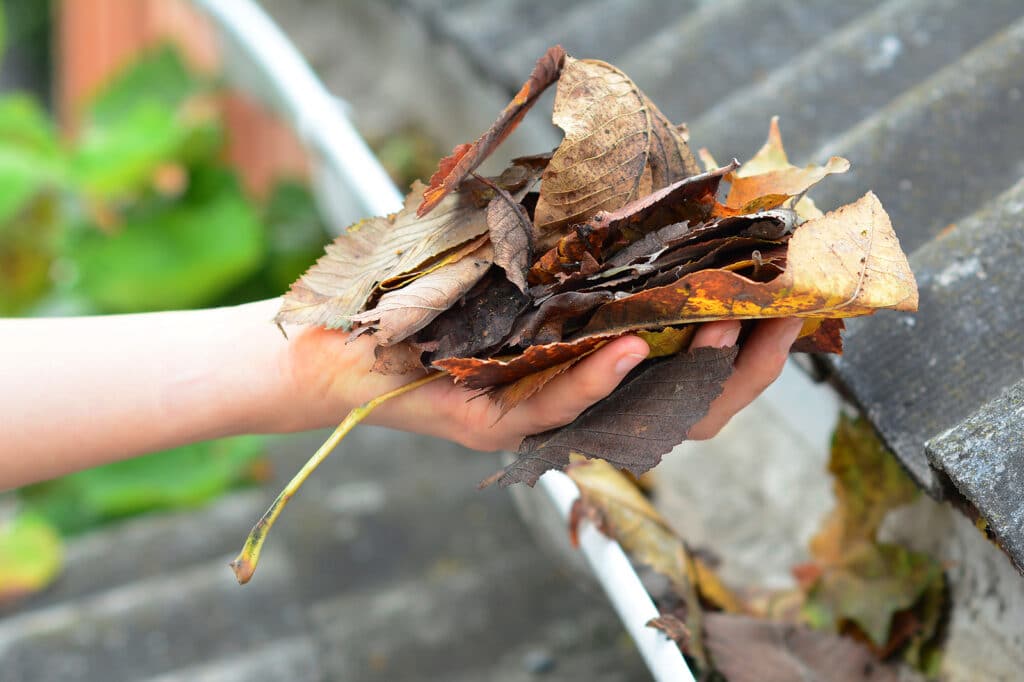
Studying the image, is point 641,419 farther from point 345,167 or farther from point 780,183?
point 345,167

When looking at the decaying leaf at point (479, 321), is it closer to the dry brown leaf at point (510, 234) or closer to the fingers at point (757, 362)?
the dry brown leaf at point (510, 234)

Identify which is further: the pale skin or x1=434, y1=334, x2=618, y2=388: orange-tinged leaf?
the pale skin

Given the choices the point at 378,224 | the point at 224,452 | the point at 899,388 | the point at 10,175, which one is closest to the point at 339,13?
the point at 10,175

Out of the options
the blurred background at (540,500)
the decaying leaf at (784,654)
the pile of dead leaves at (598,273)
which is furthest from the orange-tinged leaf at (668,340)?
the decaying leaf at (784,654)

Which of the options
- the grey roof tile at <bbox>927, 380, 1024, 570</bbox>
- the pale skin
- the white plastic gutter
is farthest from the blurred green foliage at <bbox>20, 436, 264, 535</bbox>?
A: the grey roof tile at <bbox>927, 380, 1024, 570</bbox>

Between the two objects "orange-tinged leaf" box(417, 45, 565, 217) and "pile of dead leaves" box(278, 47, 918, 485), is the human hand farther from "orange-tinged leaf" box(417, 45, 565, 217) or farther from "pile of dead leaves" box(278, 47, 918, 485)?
"orange-tinged leaf" box(417, 45, 565, 217)

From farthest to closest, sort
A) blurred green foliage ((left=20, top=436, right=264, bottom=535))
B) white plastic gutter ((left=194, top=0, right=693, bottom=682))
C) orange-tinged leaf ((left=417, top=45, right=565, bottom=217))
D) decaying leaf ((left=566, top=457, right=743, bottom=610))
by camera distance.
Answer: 1. blurred green foliage ((left=20, top=436, right=264, bottom=535))
2. decaying leaf ((left=566, top=457, right=743, bottom=610))
3. white plastic gutter ((left=194, top=0, right=693, bottom=682))
4. orange-tinged leaf ((left=417, top=45, right=565, bottom=217))
